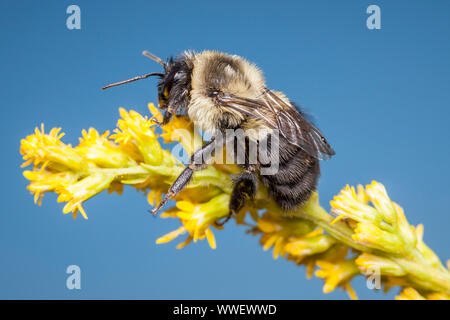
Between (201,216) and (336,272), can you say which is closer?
(201,216)

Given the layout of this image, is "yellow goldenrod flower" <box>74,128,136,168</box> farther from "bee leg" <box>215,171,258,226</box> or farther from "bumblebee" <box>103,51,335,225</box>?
"bee leg" <box>215,171,258,226</box>

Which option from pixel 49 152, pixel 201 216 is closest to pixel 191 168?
pixel 201 216

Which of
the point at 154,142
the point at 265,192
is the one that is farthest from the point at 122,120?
the point at 265,192

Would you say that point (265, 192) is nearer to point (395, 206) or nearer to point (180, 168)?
point (180, 168)

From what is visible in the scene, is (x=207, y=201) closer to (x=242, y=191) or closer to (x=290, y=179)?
(x=242, y=191)

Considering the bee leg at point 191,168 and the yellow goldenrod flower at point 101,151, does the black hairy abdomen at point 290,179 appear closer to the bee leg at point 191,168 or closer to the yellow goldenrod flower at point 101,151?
the bee leg at point 191,168

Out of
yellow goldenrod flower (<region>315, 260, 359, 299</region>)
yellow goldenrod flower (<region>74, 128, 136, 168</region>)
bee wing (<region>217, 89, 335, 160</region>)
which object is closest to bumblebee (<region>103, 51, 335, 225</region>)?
bee wing (<region>217, 89, 335, 160</region>)
